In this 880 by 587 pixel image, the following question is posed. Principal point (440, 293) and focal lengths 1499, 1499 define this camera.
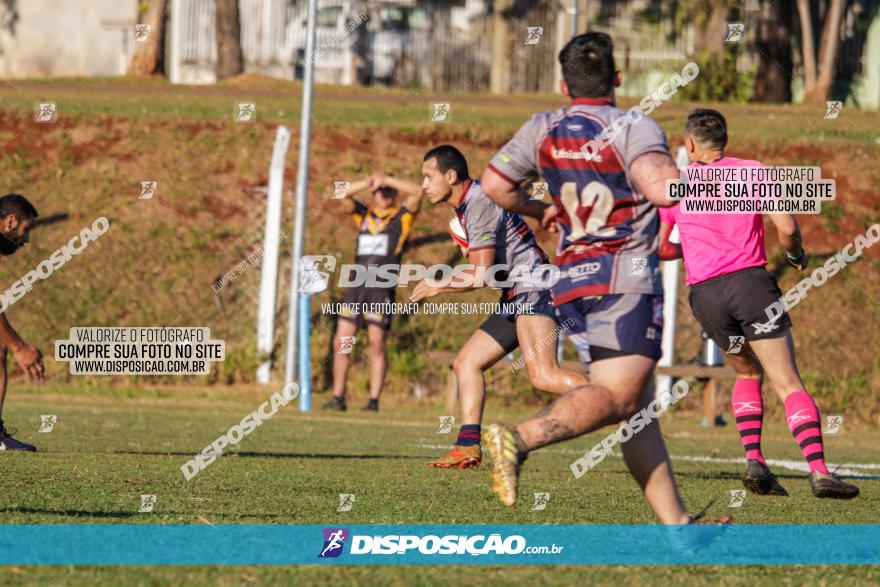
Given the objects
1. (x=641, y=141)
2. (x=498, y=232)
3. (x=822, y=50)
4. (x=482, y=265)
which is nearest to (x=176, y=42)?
(x=822, y=50)

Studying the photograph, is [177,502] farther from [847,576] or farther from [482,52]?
[482,52]

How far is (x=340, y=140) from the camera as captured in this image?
2283 centimetres

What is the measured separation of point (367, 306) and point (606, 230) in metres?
11.7

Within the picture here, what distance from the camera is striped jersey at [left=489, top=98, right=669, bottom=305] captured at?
582 centimetres

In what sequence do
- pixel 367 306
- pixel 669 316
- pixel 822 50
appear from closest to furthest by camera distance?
pixel 669 316 → pixel 367 306 → pixel 822 50

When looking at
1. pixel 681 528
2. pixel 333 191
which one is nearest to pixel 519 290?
pixel 681 528

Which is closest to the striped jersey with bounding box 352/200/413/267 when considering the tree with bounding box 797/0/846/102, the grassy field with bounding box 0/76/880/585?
the grassy field with bounding box 0/76/880/585

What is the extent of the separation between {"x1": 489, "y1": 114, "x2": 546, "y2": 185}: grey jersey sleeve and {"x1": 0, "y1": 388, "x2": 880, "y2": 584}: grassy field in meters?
1.54

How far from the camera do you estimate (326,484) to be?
867cm

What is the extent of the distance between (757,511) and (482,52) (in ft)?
85.9

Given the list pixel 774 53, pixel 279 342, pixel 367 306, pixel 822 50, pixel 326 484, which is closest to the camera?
pixel 326 484

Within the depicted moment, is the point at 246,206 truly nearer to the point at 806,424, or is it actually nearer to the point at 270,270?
the point at 270,270

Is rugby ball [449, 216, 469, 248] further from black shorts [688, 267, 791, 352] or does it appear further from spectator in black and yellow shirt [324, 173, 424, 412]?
spectator in black and yellow shirt [324, 173, 424, 412]

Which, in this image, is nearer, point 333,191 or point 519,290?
point 519,290
